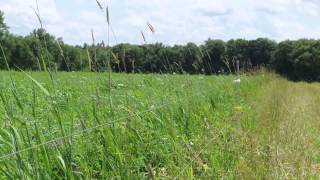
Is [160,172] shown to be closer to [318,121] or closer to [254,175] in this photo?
[254,175]

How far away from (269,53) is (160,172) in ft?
128

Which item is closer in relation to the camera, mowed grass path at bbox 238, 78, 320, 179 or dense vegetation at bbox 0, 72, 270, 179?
dense vegetation at bbox 0, 72, 270, 179

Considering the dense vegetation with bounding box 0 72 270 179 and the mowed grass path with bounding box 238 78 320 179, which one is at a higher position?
the dense vegetation with bounding box 0 72 270 179

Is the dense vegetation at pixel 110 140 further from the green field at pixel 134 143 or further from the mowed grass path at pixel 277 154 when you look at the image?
the mowed grass path at pixel 277 154

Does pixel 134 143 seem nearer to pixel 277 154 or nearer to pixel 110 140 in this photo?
pixel 110 140

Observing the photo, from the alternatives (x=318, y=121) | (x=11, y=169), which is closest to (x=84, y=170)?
(x=11, y=169)

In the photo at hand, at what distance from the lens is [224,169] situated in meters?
3.77

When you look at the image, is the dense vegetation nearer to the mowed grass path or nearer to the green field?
the green field

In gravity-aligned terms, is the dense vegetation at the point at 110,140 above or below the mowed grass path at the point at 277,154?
above

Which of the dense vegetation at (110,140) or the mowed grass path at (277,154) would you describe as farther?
the mowed grass path at (277,154)

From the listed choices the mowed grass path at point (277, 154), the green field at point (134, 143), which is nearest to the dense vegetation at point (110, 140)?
the green field at point (134, 143)

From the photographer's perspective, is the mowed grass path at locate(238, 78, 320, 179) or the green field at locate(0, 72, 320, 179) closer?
the green field at locate(0, 72, 320, 179)

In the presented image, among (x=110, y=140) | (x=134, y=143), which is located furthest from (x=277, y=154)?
(x=110, y=140)

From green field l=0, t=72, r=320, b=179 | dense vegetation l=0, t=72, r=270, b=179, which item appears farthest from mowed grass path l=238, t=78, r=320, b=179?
dense vegetation l=0, t=72, r=270, b=179
